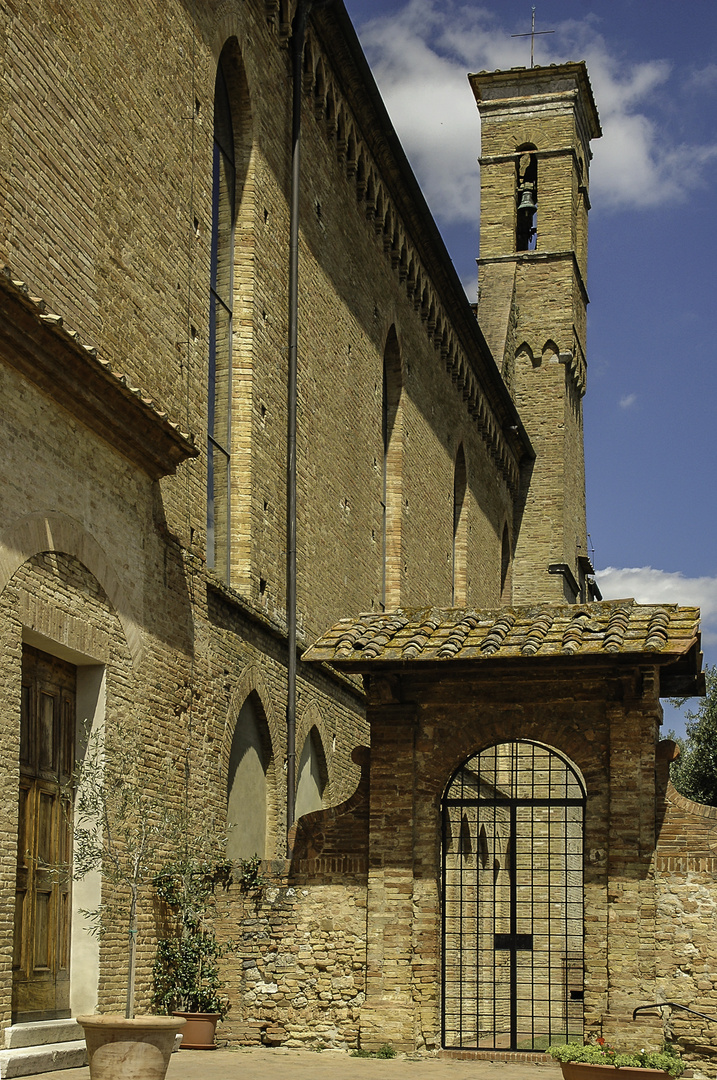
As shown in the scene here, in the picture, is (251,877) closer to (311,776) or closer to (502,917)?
(311,776)

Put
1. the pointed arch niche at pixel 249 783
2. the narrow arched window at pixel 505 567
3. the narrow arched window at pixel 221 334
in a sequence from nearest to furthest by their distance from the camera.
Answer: the pointed arch niche at pixel 249 783 → the narrow arched window at pixel 221 334 → the narrow arched window at pixel 505 567

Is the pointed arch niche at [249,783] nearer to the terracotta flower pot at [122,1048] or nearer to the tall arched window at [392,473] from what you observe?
the terracotta flower pot at [122,1048]

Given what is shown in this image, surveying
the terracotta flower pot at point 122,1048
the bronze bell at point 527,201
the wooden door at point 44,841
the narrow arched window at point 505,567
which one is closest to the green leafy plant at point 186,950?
the wooden door at point 44,841

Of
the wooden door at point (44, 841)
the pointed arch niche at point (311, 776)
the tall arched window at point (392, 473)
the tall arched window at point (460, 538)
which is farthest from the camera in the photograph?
the tall arched window at point (460, 538)

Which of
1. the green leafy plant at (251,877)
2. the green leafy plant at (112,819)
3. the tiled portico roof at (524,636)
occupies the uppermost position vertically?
the tiled portico roof at (524,636)

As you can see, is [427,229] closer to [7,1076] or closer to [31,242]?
[31,242]

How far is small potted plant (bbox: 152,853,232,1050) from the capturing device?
11.9 metres

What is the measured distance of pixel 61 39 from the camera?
1091 centimetres

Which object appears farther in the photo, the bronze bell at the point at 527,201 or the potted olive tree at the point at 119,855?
the bronze bell at the point at 527,201

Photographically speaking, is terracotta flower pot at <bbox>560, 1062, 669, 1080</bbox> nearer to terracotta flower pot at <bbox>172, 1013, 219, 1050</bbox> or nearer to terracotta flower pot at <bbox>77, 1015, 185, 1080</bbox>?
terracotta flower pot at <bbox>77, 1015, 185, 1080</bbox>

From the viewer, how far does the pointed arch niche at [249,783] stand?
14.5 meters

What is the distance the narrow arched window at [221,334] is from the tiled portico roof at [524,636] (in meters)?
2.11

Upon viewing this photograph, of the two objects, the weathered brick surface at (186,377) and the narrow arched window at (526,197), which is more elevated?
the narrow arched window at (526,197)

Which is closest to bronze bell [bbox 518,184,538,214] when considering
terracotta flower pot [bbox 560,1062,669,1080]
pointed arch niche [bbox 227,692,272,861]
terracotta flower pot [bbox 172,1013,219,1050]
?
pointed arch niche [bbox 227,692,272,861]
